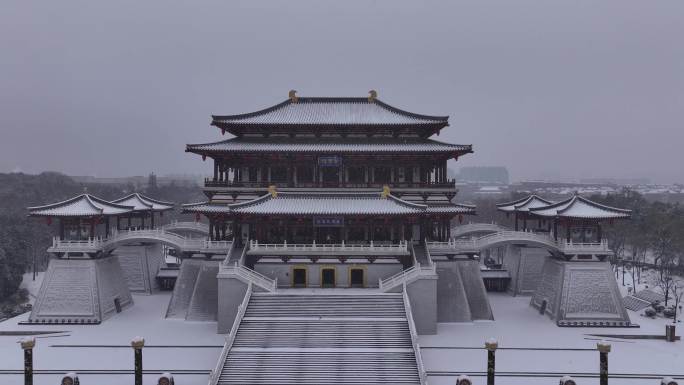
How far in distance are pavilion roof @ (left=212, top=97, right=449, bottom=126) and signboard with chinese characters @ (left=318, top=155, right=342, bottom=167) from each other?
239 centimetres

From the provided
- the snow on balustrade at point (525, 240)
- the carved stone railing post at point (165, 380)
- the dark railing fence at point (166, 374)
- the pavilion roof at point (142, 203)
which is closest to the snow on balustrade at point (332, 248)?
the snow on balustrade at point (525, 240)

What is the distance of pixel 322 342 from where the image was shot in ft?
80.4

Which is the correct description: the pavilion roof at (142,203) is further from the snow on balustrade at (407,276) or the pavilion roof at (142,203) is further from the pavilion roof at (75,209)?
the snow on balustrade at (407,276)

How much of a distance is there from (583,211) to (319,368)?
2076 centimetres

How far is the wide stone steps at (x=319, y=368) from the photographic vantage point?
71.5 ft

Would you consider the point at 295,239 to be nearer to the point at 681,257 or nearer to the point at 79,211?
the point at 79,211

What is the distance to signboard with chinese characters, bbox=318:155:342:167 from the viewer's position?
3391 cm

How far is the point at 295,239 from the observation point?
32.6 metres

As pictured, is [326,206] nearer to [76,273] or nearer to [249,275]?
[249,275]

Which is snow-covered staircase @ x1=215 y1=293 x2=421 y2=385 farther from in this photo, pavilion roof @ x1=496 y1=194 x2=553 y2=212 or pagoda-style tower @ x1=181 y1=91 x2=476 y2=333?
pavilion roof @ x1=496 y1=194 x2=553 y2=212

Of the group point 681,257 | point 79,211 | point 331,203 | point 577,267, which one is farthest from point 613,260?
point 79,211

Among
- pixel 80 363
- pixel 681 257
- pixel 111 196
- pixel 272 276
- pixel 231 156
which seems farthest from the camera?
pixel 111 196

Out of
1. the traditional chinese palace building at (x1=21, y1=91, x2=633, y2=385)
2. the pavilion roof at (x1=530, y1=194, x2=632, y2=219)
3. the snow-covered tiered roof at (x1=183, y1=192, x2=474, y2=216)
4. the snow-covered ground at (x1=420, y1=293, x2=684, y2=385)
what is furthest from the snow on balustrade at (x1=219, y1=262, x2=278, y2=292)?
the pavilion roof at (x1=530, y1=194, x2=632, y2=219)

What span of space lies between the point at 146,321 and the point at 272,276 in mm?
9138
